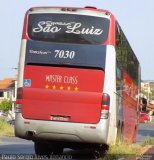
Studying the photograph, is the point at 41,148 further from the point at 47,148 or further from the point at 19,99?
the point at 19,99

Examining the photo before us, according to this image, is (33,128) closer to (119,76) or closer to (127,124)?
(119,76)

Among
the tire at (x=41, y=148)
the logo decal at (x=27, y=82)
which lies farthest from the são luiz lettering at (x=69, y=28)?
the tire at (x=41, y=148)

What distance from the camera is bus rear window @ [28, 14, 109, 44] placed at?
51.8 feet

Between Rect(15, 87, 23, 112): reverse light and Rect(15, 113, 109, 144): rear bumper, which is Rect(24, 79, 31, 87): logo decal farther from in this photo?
Rect(15, 113, 109, 144): rear bumper

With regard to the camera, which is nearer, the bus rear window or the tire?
the bus rear window

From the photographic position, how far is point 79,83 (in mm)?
15570

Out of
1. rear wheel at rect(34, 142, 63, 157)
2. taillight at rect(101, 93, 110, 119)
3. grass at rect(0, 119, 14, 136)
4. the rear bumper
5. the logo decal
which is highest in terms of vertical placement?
the logo decal

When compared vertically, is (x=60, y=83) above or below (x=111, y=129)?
above

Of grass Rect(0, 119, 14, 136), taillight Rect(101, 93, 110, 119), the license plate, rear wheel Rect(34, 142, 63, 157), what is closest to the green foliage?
grass Rect(0, 119, 14, 136)

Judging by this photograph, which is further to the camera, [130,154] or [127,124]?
[127,124]

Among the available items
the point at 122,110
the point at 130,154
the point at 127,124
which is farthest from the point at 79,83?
the point at 127,124

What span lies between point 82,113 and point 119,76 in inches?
92.4

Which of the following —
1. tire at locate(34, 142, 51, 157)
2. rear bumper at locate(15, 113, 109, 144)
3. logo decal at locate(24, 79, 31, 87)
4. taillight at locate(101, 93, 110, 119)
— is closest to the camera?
rear bumper at locate(15, 113, 109, 144)

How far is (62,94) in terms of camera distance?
614 inches
